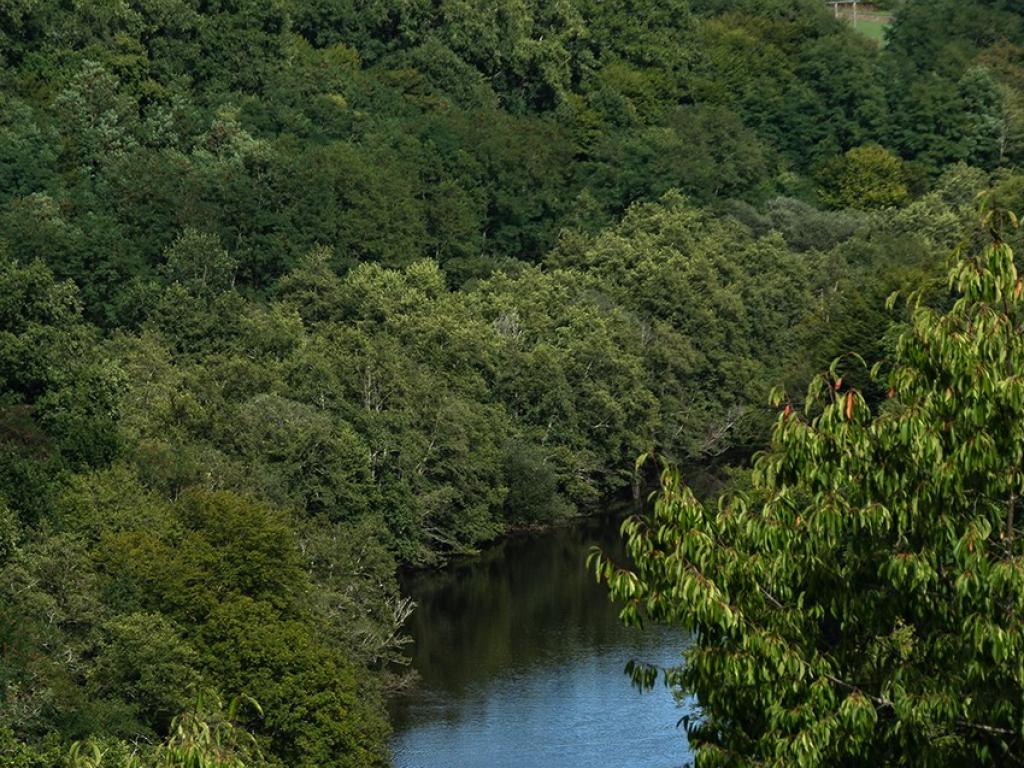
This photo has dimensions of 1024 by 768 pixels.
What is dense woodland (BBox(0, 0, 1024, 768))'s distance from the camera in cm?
4938

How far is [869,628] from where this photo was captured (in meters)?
18.9

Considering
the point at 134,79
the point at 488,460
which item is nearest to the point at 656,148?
the point at 134,79

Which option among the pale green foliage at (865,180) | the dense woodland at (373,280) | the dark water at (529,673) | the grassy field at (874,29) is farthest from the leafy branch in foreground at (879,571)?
the grassy field at (874,29)

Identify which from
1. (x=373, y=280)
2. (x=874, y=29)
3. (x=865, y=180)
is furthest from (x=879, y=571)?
(x=874, y=29)

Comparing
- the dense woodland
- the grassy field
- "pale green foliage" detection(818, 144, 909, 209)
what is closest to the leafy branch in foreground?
the dense woodland

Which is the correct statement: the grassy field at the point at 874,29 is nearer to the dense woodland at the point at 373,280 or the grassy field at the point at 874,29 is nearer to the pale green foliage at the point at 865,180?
the dense woodland at the point at 373,280

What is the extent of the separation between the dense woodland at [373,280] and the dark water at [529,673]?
61.0 inches

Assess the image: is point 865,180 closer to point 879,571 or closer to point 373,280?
point 373,280

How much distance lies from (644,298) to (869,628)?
67.4m

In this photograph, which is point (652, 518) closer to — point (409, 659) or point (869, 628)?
point (869, 628)

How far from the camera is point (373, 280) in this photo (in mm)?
80625

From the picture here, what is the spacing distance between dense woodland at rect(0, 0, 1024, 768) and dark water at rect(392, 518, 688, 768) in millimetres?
1550

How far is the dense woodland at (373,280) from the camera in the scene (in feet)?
162

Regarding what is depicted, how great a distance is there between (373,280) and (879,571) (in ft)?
207
